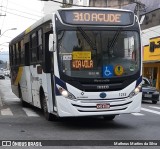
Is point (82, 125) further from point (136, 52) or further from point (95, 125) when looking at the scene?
point (136, 52)

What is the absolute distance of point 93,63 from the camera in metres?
12.0

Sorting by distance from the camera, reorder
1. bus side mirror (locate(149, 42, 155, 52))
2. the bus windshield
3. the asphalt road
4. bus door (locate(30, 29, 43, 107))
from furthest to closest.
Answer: bus side mirror (locate(149, 42, 155, 52)) → bus door (locate(30, 29, 43, 107)) → the bus windshield → the asphalt road

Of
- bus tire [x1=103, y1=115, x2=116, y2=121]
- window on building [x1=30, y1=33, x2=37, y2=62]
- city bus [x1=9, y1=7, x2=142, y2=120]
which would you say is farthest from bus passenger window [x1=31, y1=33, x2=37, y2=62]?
bus tire [x1=103, y1=115, x2=116, y2=121]

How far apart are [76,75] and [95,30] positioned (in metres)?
1.42

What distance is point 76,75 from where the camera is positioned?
1183 centimetres

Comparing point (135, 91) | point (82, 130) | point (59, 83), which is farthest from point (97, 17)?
point (82, 130)

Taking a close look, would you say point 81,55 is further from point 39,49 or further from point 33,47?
point 33,47

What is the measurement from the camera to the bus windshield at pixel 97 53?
→ 11.9m

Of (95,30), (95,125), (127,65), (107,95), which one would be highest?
(95,30)

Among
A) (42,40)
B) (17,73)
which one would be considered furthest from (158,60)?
(42,40)

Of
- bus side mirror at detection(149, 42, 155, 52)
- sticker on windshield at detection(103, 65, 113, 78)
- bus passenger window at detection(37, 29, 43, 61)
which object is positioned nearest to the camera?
sticker on windshield at detection(103, 65, 113, 78)

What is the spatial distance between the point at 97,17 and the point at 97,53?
1068 millimetres

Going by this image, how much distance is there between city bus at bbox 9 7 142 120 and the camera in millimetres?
11766

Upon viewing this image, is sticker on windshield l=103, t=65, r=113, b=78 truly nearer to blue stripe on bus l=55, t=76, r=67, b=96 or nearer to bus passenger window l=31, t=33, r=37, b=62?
blue stripe on bus l=55, t=76, r=67, b=96
